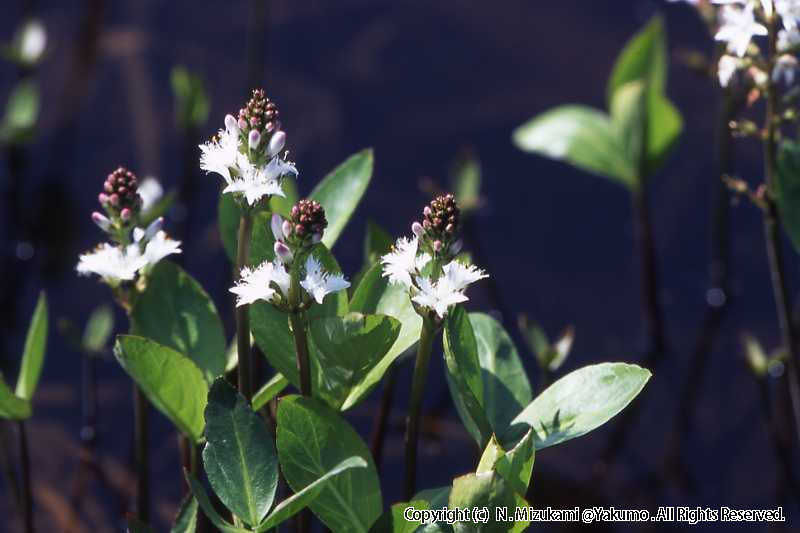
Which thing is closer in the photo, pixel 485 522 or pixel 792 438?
pixel 485 522

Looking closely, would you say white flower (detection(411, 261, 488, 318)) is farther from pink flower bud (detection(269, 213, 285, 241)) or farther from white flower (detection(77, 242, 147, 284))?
white flower (detection(77, 242, 147, 284))

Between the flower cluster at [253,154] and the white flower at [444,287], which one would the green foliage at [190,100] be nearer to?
the flower cluster at [253,154]

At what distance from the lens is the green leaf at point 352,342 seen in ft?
4.92

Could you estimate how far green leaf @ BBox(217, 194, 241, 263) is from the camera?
1.88 meters

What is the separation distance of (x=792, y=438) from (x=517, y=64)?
1.47m

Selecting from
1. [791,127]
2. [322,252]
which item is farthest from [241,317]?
[791,127]

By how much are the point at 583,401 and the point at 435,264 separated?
0.31 meters

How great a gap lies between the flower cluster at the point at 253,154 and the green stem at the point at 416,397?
0.29m

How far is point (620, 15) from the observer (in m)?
3.56

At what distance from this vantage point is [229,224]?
1.89 metres

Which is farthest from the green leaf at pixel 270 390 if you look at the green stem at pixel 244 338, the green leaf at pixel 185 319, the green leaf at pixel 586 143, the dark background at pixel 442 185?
the green leaf at pixel 586 143

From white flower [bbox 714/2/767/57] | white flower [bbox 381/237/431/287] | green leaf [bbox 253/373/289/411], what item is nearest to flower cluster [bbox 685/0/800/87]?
white flower [bbox 714/2/767/57]

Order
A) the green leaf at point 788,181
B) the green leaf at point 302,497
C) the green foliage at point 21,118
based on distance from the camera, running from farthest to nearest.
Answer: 1. the green foliage at point 21,118
2. the green leaf at point 788,181
3. the green leaf at point 302,497

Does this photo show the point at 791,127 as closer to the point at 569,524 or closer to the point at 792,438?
the point at 792,438
